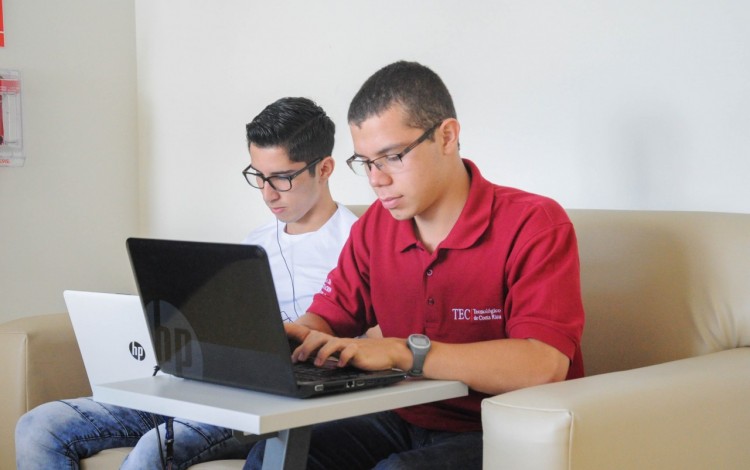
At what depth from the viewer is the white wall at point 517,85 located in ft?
6.61

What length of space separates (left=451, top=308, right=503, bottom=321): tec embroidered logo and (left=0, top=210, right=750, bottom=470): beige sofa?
21 centimetres

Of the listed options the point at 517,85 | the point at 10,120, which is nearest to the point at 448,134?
the point at 517,85

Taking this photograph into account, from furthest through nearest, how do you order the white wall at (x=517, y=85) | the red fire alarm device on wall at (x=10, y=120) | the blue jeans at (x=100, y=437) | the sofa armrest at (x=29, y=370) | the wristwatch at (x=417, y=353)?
the red fire alarm device on wall at (x=10, y=120) → the sofa armrest at (x=29, y=370) → the white wall at (x=517, y=85) → the blue jeans at (x=100, y=437) → the wristwatch at (x=417, y=353)

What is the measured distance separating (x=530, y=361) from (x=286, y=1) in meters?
2.00

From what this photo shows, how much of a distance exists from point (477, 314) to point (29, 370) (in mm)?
1158

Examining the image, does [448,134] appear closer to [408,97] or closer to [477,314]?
[408,97]

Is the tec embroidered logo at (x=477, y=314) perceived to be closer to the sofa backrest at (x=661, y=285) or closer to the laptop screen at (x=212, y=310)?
the sofa backrest at (x=661, y=285)

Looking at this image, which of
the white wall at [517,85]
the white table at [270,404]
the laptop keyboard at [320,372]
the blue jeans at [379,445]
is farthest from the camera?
the white wall at [517,85]

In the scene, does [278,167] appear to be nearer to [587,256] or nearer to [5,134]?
[587,256]

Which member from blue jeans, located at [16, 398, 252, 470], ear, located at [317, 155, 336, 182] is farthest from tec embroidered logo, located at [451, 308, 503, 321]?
ear, located at [317, 155, 336, 182]

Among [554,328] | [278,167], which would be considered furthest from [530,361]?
[278,167]

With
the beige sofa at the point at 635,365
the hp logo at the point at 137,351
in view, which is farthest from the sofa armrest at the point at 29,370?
the hp logo at the point at 137,351

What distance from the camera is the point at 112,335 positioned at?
6.47 feet

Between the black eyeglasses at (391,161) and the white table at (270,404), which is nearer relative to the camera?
the white table at (270,404)
